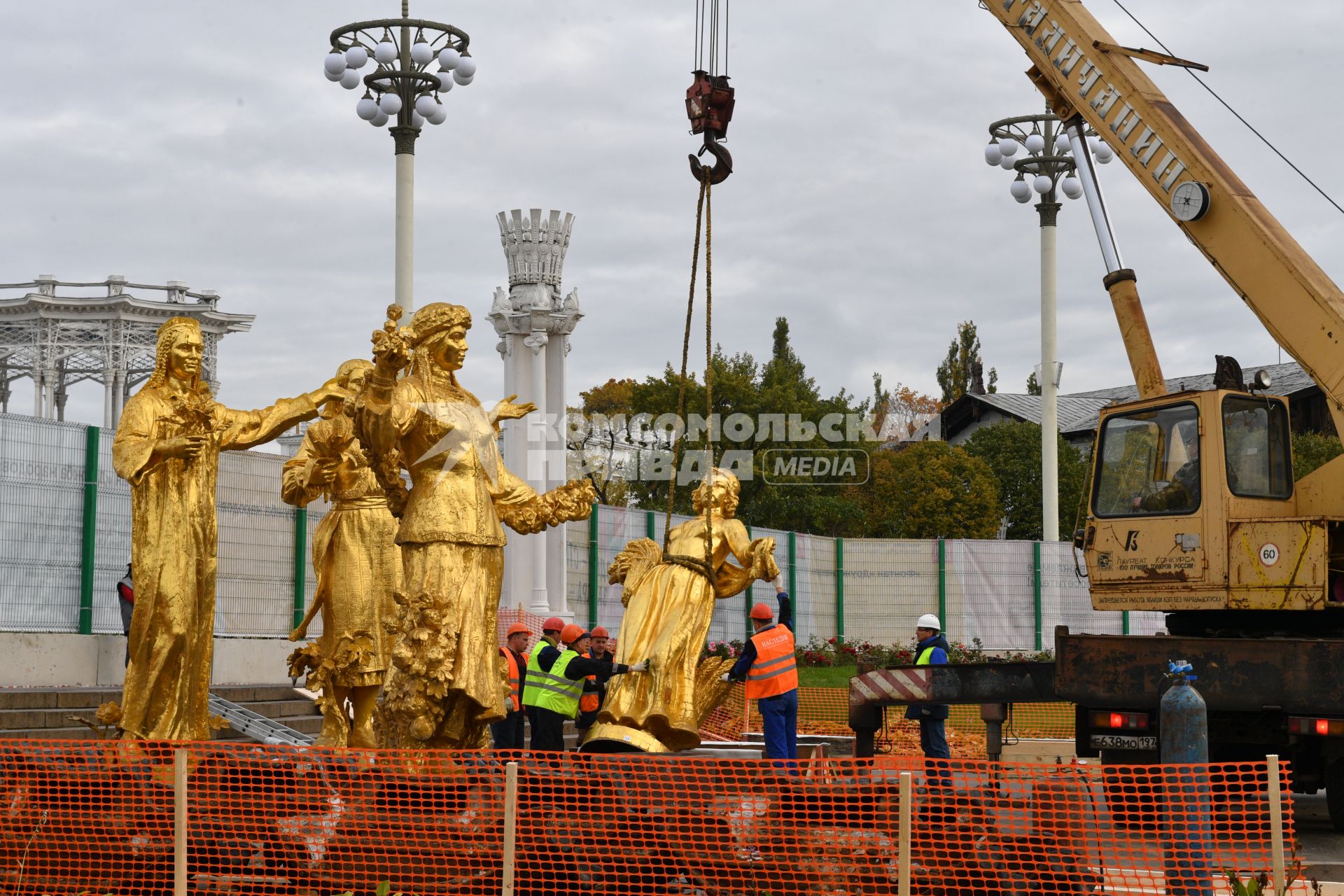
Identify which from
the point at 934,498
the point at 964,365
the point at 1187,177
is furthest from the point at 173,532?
the point at 964,365

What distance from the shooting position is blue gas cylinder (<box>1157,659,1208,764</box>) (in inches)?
305

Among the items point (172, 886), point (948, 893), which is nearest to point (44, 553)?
point (172, 886)

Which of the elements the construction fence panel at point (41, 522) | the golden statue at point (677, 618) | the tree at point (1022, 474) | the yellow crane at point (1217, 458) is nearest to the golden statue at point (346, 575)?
the golden statue at point (677, 618)

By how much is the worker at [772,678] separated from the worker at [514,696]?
1590 mm

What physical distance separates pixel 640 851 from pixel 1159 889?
8.60 feet

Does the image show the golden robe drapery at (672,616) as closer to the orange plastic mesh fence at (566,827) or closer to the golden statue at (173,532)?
the orange plastic mesh fence at (566,827)

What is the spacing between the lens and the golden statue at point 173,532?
9.52 meters

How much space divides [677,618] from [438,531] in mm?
2759

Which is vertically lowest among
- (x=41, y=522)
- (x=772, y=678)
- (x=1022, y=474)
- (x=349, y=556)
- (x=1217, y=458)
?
(x=772, y=678)

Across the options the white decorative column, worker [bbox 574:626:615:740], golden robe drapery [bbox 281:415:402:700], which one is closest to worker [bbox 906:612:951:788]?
worker [bbox 574:626:615:740]

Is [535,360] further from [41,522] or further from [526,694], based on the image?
[526,694]

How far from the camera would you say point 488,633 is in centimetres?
835

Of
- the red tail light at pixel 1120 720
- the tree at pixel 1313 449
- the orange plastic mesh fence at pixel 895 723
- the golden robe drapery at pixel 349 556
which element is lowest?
the orange plastic mesh fence at pixel 895 723

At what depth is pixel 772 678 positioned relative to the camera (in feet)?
36.2
